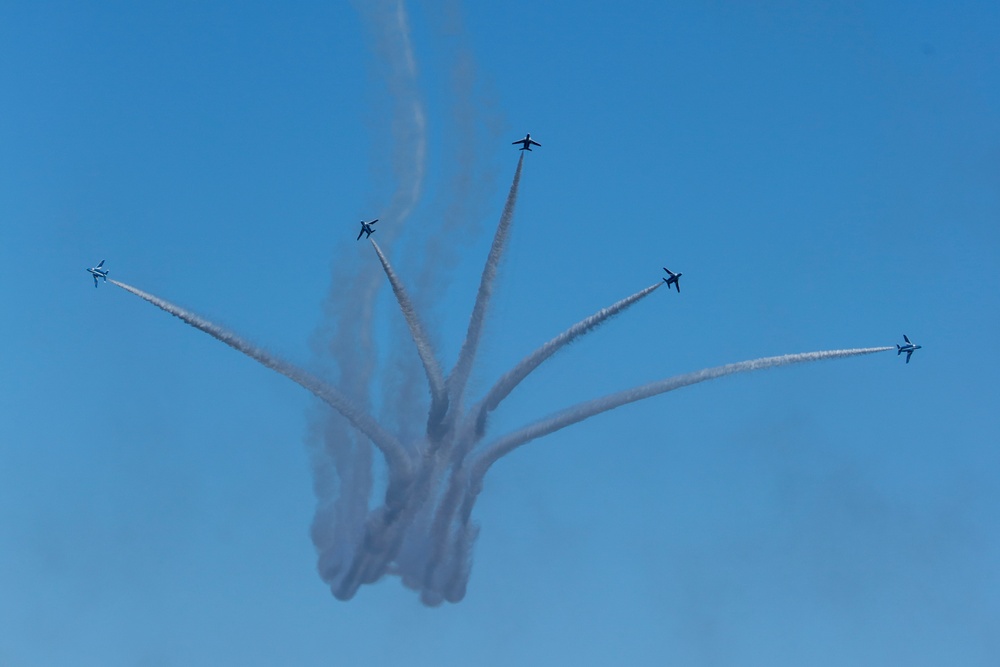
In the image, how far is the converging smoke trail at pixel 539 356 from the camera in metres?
74.3

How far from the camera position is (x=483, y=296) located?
76000 mm

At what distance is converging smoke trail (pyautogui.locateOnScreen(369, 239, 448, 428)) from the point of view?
74.8m

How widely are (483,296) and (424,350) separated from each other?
4814 millimetres

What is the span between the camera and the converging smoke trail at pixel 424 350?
245ft

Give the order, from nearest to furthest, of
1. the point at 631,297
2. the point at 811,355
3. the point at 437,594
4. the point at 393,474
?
the point at 631,297
the point at 811,355
the point at 393,474
the point at 437,594

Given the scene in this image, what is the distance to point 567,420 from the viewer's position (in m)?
79.1

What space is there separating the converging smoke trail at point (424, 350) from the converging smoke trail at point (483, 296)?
0.84 metres

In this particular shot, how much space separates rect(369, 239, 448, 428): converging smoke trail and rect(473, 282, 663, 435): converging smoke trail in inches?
100

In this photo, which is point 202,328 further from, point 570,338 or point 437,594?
point 437,594

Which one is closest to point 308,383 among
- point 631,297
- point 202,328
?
point 202,328

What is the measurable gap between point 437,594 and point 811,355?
32.6 m

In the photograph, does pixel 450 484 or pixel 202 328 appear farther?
pixel 450 484

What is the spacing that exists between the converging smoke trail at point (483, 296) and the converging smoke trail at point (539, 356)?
2.08 meters

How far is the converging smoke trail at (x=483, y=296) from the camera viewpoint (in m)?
74.1
